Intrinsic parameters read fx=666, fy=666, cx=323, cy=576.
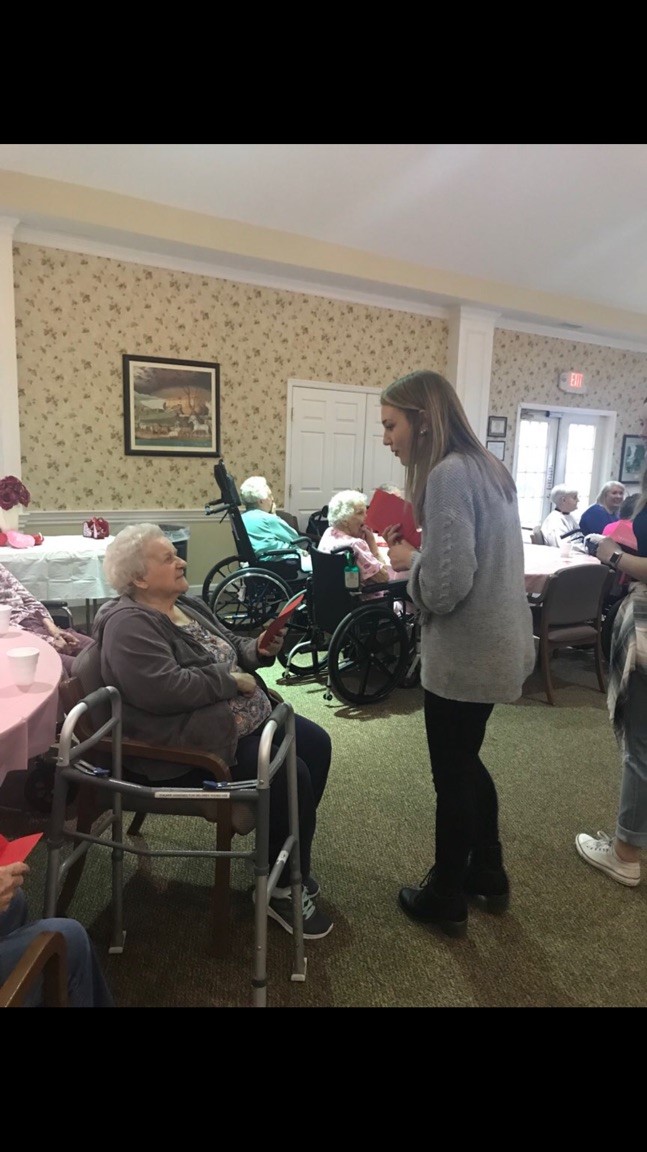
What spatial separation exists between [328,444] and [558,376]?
3.30m

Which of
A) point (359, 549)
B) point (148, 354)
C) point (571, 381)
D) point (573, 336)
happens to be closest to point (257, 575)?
point (359, 549)

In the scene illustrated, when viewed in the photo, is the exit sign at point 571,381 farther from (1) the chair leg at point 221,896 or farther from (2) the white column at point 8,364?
(1) the chair leg at point 221,896

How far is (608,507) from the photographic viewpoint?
5.08m

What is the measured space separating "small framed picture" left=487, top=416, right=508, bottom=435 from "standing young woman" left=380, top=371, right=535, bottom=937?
20.0ft

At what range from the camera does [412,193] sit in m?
4.97

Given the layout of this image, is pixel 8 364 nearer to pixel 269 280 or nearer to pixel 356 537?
pixel 269 280

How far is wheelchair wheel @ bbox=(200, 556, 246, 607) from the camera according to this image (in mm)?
5098

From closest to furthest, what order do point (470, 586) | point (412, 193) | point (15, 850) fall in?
point (15, 850) → point (470, 586) → point (412, 193)

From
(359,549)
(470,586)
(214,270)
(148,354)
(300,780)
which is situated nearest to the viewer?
(470,586)

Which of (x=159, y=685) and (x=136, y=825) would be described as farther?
(x=136, y=825)

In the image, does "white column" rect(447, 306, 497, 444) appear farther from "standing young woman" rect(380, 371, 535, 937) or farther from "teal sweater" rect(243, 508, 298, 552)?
"standing young woman" rect(380, 371, 535, 937)

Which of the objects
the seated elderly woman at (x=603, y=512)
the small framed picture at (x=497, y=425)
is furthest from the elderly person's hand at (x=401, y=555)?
the small framed picture at (x=497, y=425)
